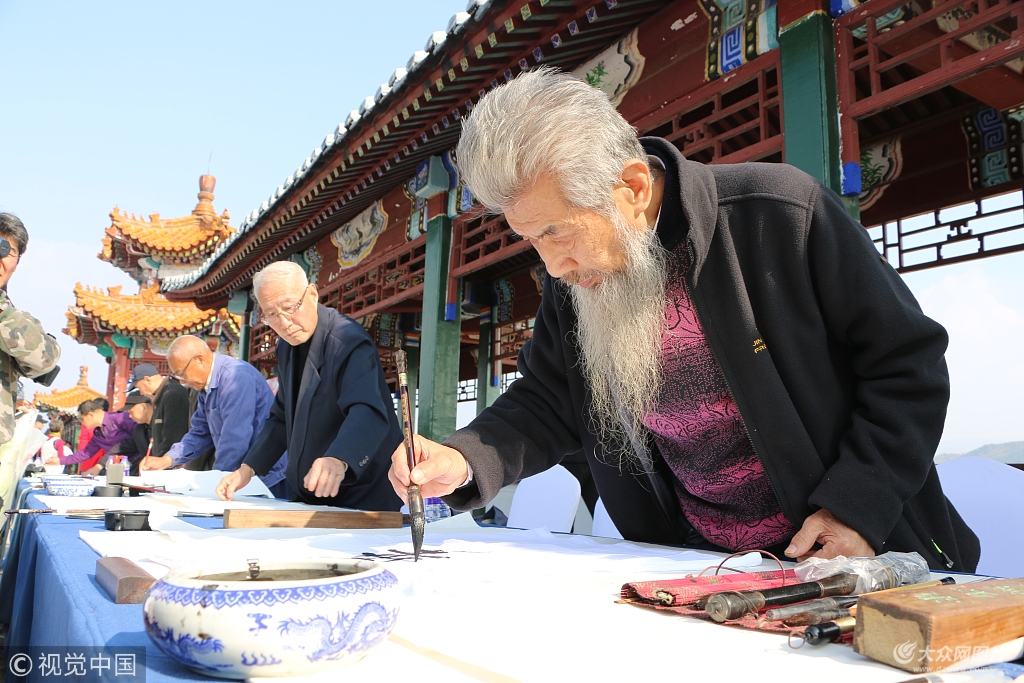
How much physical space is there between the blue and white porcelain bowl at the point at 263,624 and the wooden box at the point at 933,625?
459 mm

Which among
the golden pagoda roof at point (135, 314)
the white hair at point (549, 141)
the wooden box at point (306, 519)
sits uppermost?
the golden pagoda roof at point (135, 314)

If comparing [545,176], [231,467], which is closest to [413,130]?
[231,467]

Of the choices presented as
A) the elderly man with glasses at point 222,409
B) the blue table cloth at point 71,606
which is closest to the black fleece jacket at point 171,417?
the elderly man with glasses at point 222,409

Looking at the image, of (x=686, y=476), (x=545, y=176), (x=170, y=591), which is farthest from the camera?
(x=686, y=476)

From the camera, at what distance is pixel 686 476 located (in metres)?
1.67

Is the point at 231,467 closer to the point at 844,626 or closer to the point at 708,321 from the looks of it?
the point at 708,321

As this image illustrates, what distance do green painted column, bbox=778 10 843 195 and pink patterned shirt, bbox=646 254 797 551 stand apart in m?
2.15

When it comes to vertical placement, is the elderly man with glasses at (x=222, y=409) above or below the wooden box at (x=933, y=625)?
above

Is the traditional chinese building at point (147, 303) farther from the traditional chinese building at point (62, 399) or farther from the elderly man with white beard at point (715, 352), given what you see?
the elderly man with white beard at point (715, 352)

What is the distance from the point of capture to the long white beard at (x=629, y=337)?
1677 millimetres

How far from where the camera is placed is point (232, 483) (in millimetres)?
2865

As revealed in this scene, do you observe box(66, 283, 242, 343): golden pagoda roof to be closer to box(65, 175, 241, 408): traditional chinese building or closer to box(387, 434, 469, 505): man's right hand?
box(65, 175, 241, 408): traditional chinese building

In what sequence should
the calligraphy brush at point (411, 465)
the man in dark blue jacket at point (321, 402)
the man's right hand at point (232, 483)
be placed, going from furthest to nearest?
the man in dark blue jacket at point (321, 402) → the man's right hand at point (232, 483) → the calligraphy brush at point (411, 465)

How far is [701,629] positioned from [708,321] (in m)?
0.83
